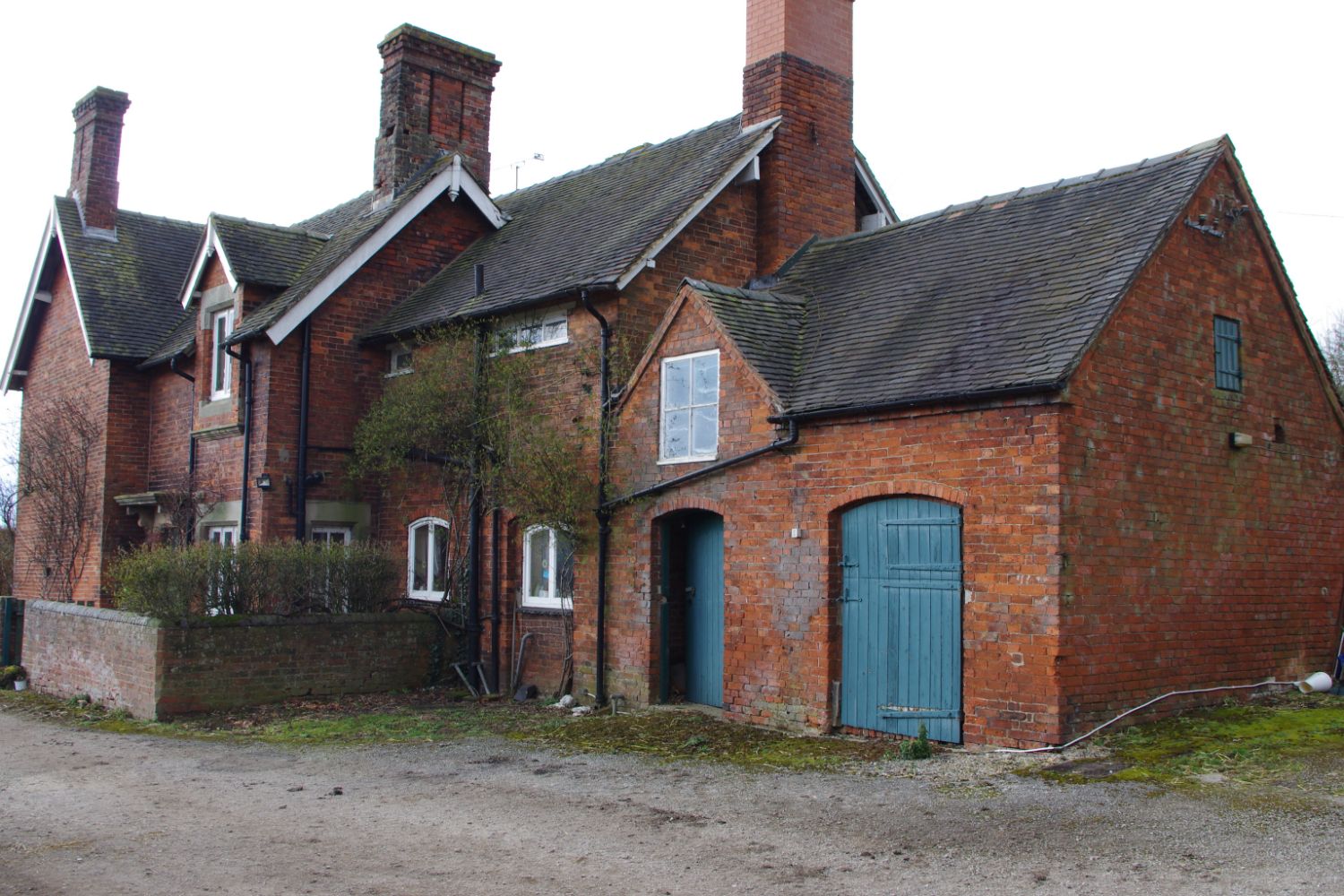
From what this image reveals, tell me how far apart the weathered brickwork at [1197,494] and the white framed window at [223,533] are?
43.9 feet

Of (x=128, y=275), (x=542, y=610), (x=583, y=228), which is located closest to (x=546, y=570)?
(x=542, y=610)

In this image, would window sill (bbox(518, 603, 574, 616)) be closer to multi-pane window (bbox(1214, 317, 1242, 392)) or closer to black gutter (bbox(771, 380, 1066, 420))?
black gutter (bbox(771, 380, 1066, 420))

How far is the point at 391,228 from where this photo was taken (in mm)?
19469

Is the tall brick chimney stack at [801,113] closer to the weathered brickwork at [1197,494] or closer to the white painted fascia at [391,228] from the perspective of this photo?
the white painted fascia at [391,228]

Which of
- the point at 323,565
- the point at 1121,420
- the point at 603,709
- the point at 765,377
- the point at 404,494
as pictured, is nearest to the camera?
the point at 1121,420

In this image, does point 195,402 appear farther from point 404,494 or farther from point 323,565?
point 323,565

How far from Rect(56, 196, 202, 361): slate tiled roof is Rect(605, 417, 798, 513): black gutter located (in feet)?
38.5

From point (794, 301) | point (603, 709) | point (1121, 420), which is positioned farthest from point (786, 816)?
Result: point (794, 301)

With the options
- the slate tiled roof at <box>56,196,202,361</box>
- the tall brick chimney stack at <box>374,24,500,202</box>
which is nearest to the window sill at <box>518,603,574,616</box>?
the tall brick chimney stack at <box>374,24,500,202</box>

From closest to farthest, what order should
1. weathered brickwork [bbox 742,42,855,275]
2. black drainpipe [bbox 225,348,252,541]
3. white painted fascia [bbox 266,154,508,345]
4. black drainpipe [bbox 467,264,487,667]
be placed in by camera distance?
1. black drainpipe [bbox 467,264,487,667]
2. weathered brickwork [bbox 742,42,855,275]
3. white painted fascia [bbox 266,154,508,345]
4. black drainpipe [bbox 225,348,252,541]

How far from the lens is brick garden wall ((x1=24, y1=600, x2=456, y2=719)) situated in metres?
14.7

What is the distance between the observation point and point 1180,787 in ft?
30.6

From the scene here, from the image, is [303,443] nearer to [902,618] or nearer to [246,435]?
[246,435]

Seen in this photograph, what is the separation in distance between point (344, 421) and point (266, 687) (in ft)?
16.7
